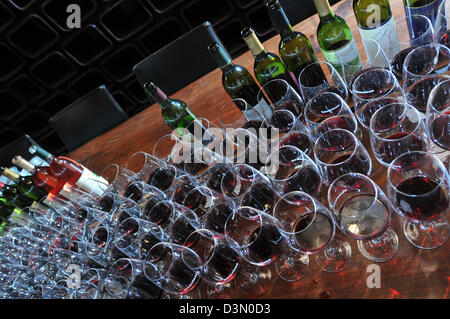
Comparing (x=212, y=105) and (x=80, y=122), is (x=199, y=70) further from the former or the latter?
(x=80, y=122)

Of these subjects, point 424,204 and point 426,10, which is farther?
point 426,10

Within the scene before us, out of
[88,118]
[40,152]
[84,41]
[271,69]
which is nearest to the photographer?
[271,69]

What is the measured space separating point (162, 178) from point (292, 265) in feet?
2.18

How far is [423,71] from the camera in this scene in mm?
1034

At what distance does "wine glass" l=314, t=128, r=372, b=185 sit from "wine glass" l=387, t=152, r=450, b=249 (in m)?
0.10

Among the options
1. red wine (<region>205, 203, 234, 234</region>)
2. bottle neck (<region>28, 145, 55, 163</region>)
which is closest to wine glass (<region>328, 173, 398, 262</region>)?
red wine (<region>205, 203, 234, 234</region>)

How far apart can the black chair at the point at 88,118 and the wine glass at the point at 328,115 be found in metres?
1.46

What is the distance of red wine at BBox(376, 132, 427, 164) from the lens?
2.87ft

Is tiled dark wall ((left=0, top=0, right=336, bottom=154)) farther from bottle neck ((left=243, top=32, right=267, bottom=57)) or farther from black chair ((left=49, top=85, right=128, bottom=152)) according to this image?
bottle neck ((left=243, top=32, right=267, bottom=57))

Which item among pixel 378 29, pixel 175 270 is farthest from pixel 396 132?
pixel 175 270

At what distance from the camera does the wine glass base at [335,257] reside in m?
0.93

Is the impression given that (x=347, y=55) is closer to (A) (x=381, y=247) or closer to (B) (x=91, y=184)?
(A) (x=381, y=247)
